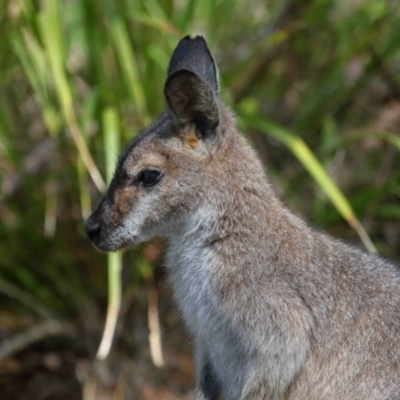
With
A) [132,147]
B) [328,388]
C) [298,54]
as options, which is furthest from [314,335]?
[298,54]

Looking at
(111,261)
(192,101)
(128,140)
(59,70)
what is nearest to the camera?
(192,101)

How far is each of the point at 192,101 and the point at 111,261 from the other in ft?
4.34

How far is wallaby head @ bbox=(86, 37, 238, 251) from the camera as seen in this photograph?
11.0 ft

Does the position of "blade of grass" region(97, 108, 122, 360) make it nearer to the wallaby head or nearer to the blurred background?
the blurred background

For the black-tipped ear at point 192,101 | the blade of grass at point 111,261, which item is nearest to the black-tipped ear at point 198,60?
the black-tipped ear at point 192,101

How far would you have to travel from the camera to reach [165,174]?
3355mm

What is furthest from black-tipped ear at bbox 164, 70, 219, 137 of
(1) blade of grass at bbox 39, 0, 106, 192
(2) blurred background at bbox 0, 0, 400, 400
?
(2) blurred background at bbox 0, 0, 400, 400

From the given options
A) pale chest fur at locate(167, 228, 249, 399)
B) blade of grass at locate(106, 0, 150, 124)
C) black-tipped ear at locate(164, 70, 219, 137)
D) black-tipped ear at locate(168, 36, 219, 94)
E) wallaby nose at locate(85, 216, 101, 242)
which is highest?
blade of grass at locate(106, 0, 150, 124)

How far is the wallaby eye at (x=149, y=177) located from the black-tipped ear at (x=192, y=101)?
0.21m

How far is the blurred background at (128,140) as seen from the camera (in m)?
4.97

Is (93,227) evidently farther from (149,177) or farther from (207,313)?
(207,313)

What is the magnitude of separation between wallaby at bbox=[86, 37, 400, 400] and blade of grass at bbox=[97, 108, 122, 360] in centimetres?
86

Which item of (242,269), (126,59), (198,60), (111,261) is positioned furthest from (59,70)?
(242,269)

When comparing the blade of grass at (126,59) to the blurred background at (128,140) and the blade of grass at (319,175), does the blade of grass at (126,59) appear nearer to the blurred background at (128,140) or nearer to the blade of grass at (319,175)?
the blurred background at (128,140)
